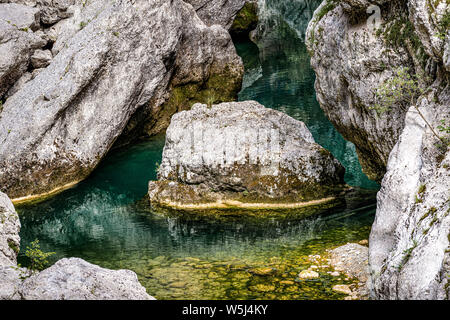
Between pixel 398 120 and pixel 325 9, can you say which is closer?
pixel 398 120

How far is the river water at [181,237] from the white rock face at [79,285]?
2651mm

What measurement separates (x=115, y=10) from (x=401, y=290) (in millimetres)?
19063

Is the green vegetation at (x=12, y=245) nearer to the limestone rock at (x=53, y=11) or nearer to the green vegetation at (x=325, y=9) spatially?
the green vegetation at (x=325, y=9)

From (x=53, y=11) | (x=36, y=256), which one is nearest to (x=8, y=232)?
→ (x=36, y=256)

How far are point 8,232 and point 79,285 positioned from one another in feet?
13.5

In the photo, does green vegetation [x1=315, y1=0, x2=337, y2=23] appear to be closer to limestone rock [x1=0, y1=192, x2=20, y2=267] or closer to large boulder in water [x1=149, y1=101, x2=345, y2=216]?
large boulder in water [x1=149, y1=101, x2=345, y2=216]

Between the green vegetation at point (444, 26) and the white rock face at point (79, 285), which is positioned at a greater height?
the green vegetation at point (444, 26)

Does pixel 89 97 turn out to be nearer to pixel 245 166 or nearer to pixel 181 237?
pixel 245 166

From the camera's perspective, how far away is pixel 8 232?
11.7 metres

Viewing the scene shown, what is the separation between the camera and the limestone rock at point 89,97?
2088 cm

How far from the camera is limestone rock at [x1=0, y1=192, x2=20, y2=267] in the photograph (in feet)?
36.7

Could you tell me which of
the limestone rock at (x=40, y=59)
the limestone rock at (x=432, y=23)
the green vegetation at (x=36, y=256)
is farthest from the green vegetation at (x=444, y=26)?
the limestone rock at (x=40, y=59)

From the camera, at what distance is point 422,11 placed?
34.5 feet
